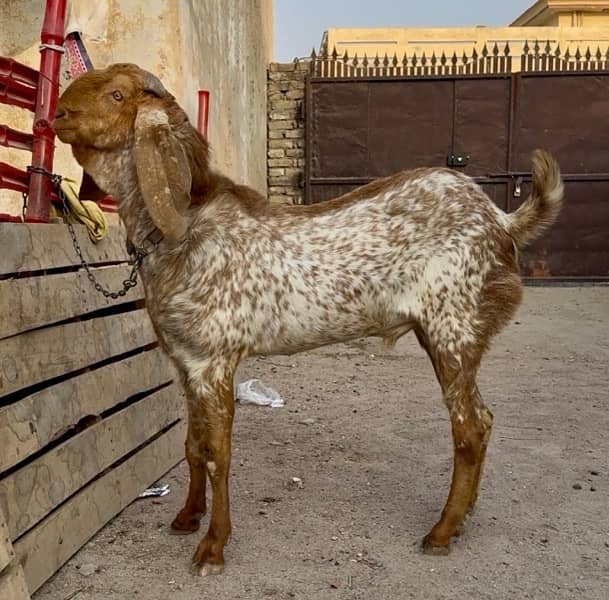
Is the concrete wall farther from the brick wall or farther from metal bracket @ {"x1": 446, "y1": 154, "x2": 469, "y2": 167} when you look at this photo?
metal bracket @ {"x1": 446, "y1": 154, "x2": 469, "y2": 167}

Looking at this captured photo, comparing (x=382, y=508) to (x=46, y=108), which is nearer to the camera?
(x=46, y=108)

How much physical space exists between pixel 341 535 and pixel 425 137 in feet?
27.6

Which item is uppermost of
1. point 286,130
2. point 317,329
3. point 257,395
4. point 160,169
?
point 286,130

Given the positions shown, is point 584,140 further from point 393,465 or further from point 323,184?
point 393,465

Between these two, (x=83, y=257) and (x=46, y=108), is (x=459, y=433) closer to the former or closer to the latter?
(x=83, y=257)

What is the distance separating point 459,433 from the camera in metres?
2.95

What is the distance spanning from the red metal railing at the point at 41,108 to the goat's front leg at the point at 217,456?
3.49 feet

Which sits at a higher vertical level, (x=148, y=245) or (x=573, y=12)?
(x=573, y=12)

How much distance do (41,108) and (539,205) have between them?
2.17 m

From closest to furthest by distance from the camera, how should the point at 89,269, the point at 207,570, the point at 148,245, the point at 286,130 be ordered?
the point at 207,570
the point at 148,245
the point at 89,269
the point at 286,130

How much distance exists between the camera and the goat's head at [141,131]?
2.63 meters

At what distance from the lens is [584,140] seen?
34.5ft

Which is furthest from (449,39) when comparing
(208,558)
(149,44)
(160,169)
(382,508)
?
(208,558)

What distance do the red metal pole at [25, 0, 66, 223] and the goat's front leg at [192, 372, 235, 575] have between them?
41.9 inches
